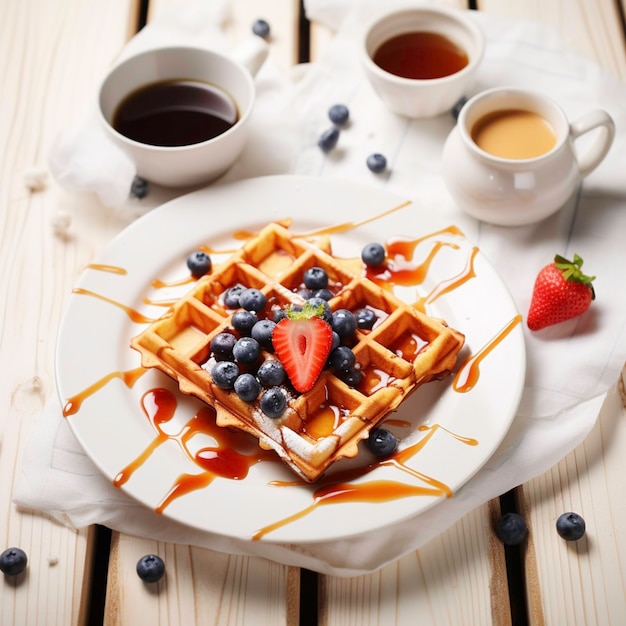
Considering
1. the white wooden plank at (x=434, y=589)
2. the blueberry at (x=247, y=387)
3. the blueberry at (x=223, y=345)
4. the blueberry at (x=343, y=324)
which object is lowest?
the white wooden plank at (x=434, y=589)

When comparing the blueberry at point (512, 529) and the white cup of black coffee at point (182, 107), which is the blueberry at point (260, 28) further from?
→ the blueberry at point (512, 529)

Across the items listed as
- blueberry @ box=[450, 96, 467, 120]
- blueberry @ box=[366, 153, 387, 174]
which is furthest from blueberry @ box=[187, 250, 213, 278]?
blueberry @ box=[450, 96, 467, 120]

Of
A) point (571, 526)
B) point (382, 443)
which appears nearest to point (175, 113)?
point (382, 443)

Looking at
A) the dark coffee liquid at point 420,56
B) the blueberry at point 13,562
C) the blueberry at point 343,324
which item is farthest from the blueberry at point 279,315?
the dark coffee liquid at point 420,56

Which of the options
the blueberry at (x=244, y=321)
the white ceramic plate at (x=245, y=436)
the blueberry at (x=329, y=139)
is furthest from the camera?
the blueberry at (x=329, y=139)

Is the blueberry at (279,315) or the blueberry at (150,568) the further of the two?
the blueberry at (279,315)

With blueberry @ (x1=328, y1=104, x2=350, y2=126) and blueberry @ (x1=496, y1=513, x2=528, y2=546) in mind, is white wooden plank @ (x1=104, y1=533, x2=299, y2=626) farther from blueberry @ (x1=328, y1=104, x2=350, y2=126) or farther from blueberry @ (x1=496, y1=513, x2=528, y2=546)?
blueberry @ (x1=328, y1=104, x2=350, y2=126)
